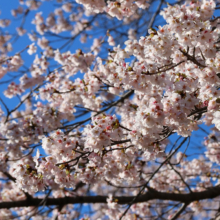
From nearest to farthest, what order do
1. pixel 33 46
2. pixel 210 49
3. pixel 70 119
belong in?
pixel 210 49, pixel 70 119, pixel 33 46

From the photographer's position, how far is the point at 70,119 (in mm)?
5008

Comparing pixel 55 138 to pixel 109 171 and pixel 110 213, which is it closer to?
pixel 109 171

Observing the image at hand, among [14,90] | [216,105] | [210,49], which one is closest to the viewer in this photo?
[216,105]

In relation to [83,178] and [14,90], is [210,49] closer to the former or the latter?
[83,178]

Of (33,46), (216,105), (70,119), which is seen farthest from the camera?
(33,46)

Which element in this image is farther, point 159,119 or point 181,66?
point 181,66

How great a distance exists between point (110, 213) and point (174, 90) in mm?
3472

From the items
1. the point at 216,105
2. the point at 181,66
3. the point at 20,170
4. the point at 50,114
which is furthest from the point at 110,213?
the point at 216,105

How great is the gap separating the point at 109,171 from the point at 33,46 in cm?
343

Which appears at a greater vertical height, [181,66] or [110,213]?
[181,66]

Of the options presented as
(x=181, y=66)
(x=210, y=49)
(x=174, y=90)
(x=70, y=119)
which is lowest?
(x=174, y=90)

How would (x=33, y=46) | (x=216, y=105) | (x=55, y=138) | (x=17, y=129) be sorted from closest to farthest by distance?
(x=216, y=105) → (x=55, y=138) → (x=17, y=129) → (x=33, y=46)

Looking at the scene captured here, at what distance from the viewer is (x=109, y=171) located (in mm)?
3568

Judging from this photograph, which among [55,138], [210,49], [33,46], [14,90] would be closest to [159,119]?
[210,49]
